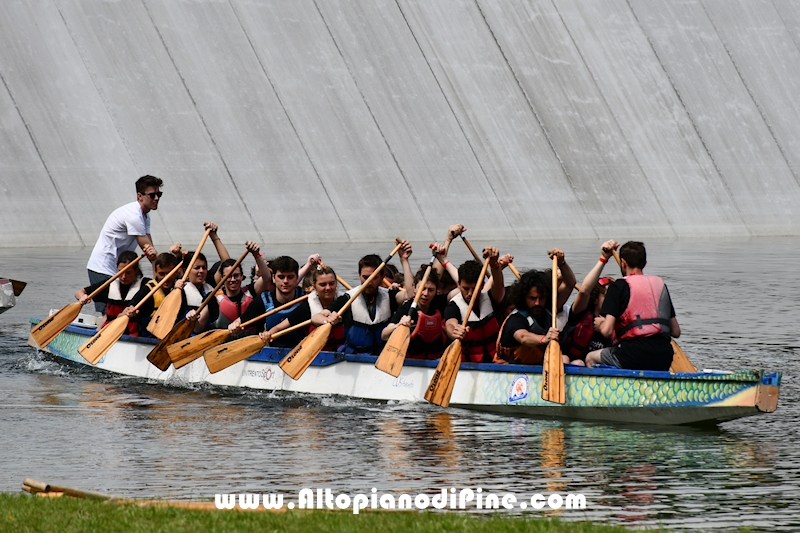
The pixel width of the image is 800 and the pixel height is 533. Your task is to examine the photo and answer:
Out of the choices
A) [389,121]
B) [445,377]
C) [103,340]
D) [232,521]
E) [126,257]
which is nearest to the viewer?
[232,521]

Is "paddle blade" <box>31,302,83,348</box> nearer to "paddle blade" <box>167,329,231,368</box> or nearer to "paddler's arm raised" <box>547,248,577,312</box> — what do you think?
"paddle blade" <box>167,329,231,368</box>

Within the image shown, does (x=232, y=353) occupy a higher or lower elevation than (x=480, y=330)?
lower

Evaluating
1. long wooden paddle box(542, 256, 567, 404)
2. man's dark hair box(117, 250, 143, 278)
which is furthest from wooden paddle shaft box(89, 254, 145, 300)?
long wooden paddle box(542, 256, 567, 404)

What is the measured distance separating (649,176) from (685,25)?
6.12 m

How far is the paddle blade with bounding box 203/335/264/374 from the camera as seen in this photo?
38.1ft

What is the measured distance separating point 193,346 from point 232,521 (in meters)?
5.91

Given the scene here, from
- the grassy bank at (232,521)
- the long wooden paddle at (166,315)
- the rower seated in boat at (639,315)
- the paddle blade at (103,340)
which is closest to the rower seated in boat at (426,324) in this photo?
the rower seated in boat at (639,315)

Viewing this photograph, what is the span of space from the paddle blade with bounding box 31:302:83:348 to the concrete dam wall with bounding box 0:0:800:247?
45.4ft

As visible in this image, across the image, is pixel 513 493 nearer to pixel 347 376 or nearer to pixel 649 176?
pixel 347 376

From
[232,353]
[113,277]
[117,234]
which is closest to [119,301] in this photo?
[113,277]

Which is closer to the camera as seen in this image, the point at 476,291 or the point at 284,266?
the point at 476,291

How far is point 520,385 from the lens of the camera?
33.3 ft

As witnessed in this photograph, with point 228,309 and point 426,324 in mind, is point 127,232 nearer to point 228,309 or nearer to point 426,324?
point 228,309

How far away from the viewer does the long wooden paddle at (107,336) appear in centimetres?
1258
